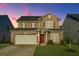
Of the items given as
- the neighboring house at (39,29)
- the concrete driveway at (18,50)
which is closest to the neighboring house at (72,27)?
the neighboring house at (39,29)

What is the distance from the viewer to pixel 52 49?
55.8 feet

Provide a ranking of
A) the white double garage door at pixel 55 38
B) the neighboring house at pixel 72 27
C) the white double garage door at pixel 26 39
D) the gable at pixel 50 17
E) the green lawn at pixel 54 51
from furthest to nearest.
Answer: the white double garage door at pixel 26 39, the white double garage door at pixel 55 38, the gable at pixel 50 17, the neighboring house at pixel 72 27, the green lawn at pixel 54 51

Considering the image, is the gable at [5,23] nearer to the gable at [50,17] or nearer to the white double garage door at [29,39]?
the white double garage door at [29,39]

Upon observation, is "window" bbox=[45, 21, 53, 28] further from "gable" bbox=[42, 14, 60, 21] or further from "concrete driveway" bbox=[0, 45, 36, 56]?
"concrete driveway" bbox=[0, 45, 36, 56]

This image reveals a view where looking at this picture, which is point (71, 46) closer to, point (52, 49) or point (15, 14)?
point (52, 49)

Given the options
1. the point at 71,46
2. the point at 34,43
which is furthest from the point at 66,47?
the point at 34,43

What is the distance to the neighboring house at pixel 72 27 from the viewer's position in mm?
17031

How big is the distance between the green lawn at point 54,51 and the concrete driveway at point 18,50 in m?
0.25

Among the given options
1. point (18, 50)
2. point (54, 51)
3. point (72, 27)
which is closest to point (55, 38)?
point (54, 51)

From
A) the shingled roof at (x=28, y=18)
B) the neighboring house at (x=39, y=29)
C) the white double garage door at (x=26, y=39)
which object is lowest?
the white double garage door at (x=26, y=39)

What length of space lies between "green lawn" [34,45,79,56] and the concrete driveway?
25cm

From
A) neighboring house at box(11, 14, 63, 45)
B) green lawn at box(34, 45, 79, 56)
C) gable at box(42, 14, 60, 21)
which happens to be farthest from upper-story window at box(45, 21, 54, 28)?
green lawn at box(34, 45, 79, 56)

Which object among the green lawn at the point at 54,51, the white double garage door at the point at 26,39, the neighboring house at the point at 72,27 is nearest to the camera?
the green lawn at the point at 54,51

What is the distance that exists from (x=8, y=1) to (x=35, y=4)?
3.59 ft
